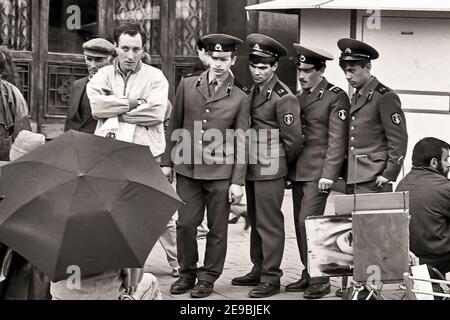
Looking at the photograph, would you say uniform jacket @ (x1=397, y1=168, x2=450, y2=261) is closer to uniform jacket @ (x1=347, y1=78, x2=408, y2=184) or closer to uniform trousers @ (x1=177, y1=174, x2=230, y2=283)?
uniform jacket @ (x1=347, y1=78, x2=408, y2=184)

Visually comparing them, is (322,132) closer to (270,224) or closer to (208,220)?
(270,224)

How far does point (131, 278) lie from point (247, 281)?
10.1 feet

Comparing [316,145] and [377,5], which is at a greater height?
[377,5]

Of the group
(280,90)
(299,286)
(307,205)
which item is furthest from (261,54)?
(299,286)

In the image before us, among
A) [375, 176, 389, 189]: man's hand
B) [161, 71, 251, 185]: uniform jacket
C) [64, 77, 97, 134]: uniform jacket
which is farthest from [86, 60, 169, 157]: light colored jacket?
[375, 176, 389, 189]: man's hand

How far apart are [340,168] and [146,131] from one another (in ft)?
5.07

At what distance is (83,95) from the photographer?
770cm

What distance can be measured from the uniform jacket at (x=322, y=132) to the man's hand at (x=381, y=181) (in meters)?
0.33

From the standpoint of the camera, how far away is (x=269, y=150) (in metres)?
7.29

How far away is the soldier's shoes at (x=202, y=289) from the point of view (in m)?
7.09

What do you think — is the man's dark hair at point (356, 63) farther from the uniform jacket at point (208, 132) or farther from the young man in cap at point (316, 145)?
the uniform jacket at point (208, 132)

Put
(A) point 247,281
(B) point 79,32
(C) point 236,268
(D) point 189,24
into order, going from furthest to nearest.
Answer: (D) point 189,24 < (B) point 79,32 < (C) point 236,268 < (A) point 247,281

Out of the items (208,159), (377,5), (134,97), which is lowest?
(208,159)
